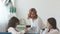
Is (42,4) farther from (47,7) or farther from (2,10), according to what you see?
(2,10)

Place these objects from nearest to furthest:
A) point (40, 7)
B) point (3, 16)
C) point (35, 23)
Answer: point (35, 23), point (3, 16), point (40, 7)

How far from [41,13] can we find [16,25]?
1.79 m

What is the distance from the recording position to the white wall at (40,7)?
14.7 ft

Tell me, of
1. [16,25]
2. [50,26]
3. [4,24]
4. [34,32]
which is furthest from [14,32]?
[4,24]

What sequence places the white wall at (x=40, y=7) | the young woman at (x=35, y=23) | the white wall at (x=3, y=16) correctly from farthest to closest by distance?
the white wall at (x=40, y=7) < the white wall at (x=3, y=16) < the young woman at (x=35, y=23)

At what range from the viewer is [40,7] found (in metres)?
4.50

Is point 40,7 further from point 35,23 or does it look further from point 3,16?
point 35,23

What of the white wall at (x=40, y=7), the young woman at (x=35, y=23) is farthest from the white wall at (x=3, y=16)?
the young woman at (x=35, y=23)

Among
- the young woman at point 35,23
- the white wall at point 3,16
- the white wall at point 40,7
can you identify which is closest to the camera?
the young woman at point 35,23

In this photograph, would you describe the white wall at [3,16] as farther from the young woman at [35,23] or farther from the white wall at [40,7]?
the young woman at [35,23]

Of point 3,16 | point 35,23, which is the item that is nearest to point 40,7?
point 3,16

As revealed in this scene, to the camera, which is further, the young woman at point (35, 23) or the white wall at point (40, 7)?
the white wall at point (40, 7)

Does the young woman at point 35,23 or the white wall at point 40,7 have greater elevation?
the white wall at point 40,7

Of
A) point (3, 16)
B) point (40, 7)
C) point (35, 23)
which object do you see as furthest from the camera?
point (40, 7)
